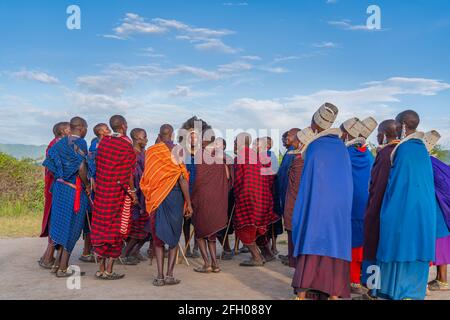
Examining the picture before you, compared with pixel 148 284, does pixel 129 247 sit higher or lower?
higher

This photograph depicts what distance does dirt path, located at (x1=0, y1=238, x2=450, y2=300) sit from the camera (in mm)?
5965

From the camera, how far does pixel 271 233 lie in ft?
28.2

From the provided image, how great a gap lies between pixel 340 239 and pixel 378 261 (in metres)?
0.69

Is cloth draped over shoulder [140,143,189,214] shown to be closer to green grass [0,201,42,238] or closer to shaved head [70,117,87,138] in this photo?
shaved head [70,117,87,138]

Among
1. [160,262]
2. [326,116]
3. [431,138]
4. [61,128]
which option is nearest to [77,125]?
[61,128]

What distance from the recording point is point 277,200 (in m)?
8.44

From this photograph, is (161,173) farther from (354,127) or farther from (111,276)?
(354,127)

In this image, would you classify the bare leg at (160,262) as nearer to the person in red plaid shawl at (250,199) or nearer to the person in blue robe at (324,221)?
the person in red plaid shawl at (250,199)

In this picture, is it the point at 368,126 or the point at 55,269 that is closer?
the point at 368,126

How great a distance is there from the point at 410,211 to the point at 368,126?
56.8 inches

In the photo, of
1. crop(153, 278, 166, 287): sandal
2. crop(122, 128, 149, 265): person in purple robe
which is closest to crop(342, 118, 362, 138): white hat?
crop(153, 278, 166, 287): sandal

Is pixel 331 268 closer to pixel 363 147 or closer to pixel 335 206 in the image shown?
pixel 335 206
